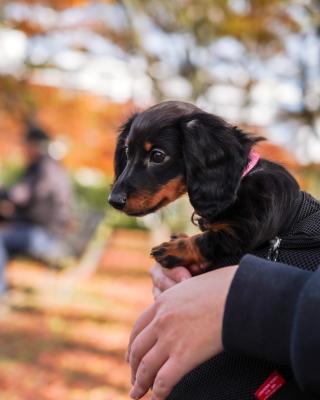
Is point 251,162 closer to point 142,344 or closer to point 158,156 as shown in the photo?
point 158,156

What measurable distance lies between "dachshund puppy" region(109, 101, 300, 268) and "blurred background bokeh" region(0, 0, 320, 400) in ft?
11.8

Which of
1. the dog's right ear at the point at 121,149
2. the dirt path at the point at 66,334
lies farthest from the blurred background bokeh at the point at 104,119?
the dog's right ear at the point at 121,149

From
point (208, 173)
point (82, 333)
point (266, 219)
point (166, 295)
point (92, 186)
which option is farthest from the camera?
point (92, 186)

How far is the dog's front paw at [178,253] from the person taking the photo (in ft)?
4.62

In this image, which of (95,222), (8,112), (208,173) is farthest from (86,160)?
(208,173)

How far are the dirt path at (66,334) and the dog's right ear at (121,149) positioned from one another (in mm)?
3381

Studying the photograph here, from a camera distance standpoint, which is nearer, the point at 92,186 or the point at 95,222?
the point at 95,222

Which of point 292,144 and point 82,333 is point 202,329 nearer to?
point 82,333

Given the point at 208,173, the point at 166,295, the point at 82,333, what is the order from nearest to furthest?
the point at 166,295, the point at 208,173, the point at 82,333

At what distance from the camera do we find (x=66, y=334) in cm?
631

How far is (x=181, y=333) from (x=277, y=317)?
0.22 metres

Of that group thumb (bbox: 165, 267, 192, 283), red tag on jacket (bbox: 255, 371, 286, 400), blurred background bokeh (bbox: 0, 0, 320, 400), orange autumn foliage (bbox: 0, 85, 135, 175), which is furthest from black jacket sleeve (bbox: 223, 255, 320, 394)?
orange autumn foliage (bbox: 0, 85, 135, 175)

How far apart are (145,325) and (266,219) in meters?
0.35

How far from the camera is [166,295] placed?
1.15 m
